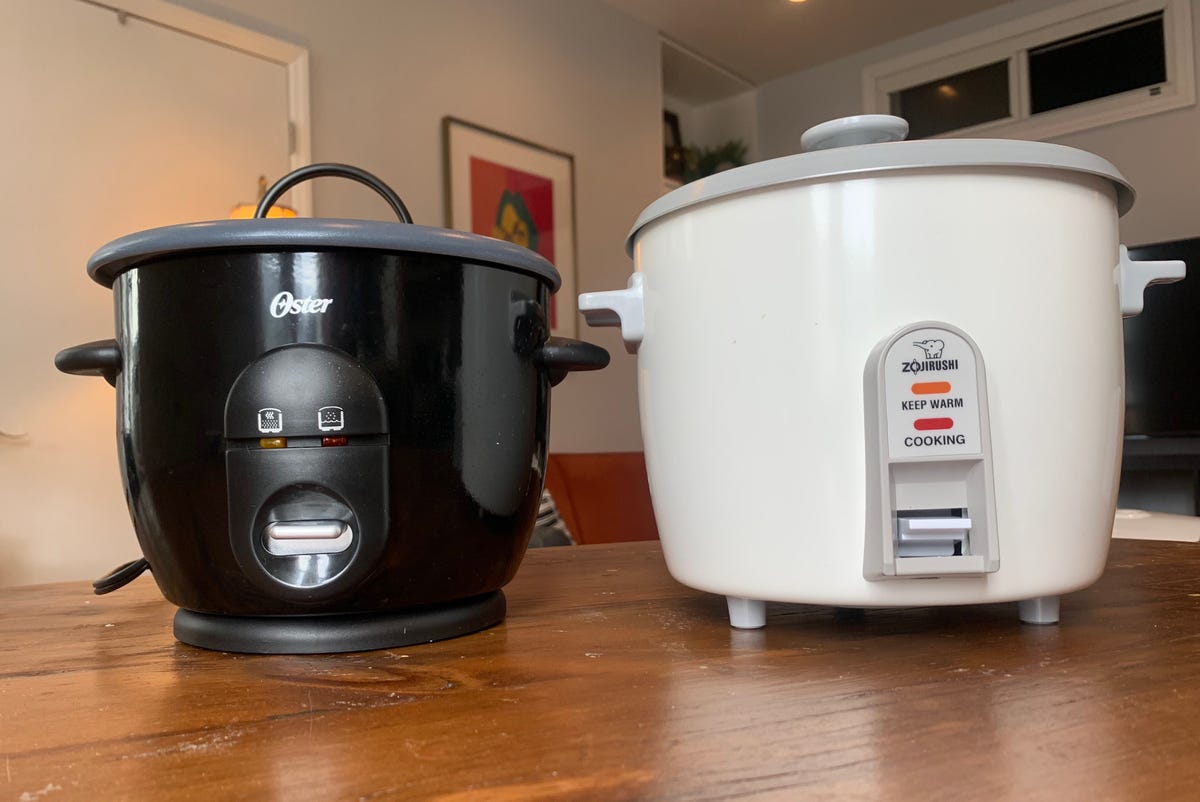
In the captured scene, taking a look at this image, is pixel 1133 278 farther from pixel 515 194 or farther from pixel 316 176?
pixel 515 194

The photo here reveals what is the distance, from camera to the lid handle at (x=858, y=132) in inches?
18.0

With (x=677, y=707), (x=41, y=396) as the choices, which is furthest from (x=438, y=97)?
(x=677, y=707)

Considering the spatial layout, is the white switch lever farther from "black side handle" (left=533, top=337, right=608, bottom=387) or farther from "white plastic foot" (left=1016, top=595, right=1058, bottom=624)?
"black side handle" (left=533, top=337, right=608, bottom=387)

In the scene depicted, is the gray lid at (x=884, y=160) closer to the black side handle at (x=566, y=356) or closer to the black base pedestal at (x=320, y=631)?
the black side handle at (x=566, y=356)

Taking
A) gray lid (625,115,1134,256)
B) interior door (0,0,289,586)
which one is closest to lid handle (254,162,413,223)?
gray lid (625,115,1134,256)

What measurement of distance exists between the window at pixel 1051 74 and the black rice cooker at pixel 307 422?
3.46m

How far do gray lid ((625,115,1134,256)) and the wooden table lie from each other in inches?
8.8

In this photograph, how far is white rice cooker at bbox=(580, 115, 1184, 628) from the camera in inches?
16.4

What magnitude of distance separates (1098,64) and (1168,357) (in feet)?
3.84

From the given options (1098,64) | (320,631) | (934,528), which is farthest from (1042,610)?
(1098,64)

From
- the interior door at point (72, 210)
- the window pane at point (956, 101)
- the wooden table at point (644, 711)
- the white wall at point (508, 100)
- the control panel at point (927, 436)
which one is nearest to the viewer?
the wooden table at point (644, 711)

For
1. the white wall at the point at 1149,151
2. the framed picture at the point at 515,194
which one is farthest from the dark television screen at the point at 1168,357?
the framed picture at the point at 515,194

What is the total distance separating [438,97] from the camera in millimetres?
2775

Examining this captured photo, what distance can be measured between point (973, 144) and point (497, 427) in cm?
27
